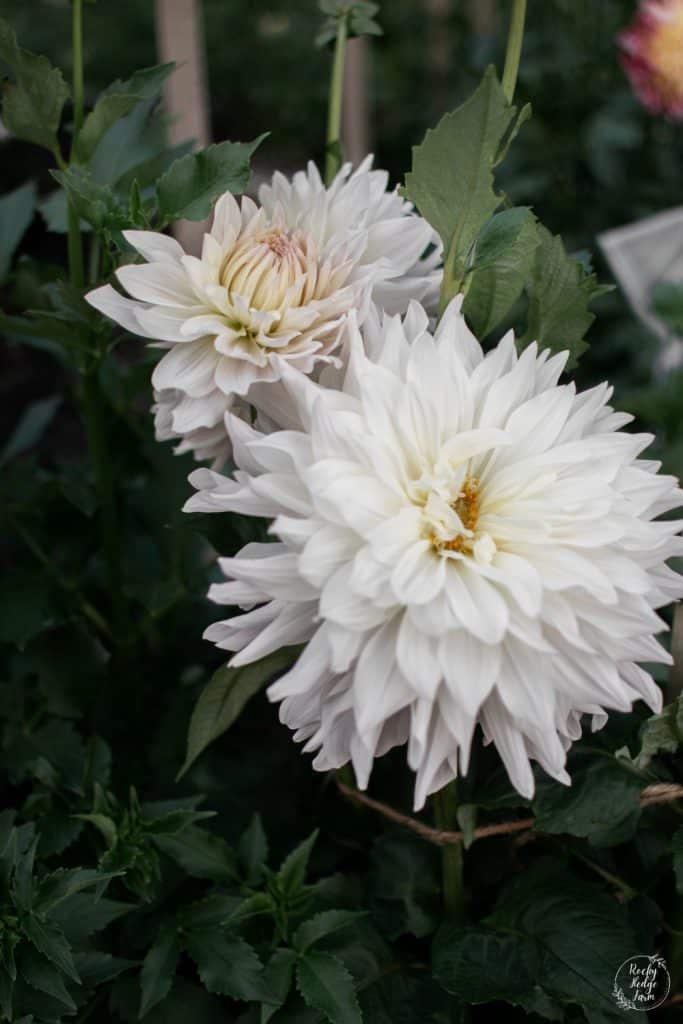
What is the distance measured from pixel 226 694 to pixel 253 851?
0.13 meters

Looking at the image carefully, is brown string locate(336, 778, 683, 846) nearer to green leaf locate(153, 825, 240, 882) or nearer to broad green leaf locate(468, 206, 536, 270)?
green leaf locate(153, 825, 240, 882)

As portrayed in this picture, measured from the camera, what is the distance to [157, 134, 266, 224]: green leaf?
523 mm

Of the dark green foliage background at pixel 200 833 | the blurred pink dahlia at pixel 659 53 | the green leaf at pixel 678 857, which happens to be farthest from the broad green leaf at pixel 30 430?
the blurred pink dahlia at pixel 659 53

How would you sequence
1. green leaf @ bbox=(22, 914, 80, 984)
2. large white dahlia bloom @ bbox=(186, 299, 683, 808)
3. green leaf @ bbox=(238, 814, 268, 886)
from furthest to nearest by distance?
green leaf @ bbox=(238, 814, 268, 886), green leaf @ bbox=(22, 914, 80, 984), large white dahlia bloom @ bbox=(186, 299, 683, 808)

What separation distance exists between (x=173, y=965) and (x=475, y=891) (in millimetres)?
188

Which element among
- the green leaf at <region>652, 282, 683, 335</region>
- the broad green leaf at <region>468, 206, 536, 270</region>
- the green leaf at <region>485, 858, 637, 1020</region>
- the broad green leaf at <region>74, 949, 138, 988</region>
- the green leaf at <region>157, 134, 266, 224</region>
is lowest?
the green leaf at <region>485, 858, 637, 1020</region>

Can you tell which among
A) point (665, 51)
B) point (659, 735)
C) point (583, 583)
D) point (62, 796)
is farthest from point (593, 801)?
point (665, 51)

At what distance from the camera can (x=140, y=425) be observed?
0.82 meters

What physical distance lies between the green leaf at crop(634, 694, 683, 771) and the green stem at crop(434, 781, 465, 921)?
10 centimetres

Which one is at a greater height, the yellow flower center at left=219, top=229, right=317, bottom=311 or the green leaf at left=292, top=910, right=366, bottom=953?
the yellow flower center at left=219, top=229, right=317, bottom=311

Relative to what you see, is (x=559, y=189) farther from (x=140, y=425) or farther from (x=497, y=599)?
(x=497, y=599)

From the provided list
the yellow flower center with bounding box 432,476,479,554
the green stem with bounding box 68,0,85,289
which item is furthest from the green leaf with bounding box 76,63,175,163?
the yellow flower center with bounding box 432,476,479,554

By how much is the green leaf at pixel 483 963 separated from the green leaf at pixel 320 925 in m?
0.05

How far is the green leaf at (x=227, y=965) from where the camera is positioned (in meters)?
0.55
